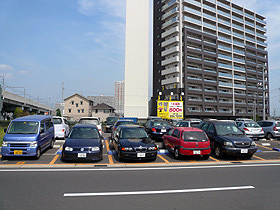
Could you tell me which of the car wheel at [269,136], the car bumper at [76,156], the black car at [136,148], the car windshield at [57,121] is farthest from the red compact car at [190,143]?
the car wheel at [269,136]

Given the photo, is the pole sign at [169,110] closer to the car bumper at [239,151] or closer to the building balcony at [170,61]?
the car bumper at [239,151]

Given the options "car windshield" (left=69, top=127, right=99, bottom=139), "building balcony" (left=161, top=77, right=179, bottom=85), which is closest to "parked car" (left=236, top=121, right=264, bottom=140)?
"car windshield" (left=69, top=127, right=99, bottom=139)

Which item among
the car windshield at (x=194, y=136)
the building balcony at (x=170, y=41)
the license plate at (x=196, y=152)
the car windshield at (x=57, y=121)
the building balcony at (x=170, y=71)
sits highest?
the building balcony at (x=170, y=41)

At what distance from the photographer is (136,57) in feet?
165

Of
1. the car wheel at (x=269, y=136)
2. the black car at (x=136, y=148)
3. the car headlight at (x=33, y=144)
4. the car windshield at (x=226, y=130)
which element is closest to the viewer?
the black car at (x=136, y=148)

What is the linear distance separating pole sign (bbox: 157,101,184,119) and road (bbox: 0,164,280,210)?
20965 millimetres

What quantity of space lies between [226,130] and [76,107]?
62267 millimetres

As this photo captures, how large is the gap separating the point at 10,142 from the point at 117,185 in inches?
229

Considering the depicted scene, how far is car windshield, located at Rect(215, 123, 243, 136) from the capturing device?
35.1 ft

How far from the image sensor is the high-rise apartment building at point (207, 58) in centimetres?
5109

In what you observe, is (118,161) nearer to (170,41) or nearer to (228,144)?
(228,144)

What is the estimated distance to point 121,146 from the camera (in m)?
8.86

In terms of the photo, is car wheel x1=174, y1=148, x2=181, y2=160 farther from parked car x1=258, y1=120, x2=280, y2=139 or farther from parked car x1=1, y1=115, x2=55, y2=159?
parked car x1=258, y1=120, x2=280, y2=139

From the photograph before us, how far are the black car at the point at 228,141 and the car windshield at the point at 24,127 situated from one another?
9.10m
